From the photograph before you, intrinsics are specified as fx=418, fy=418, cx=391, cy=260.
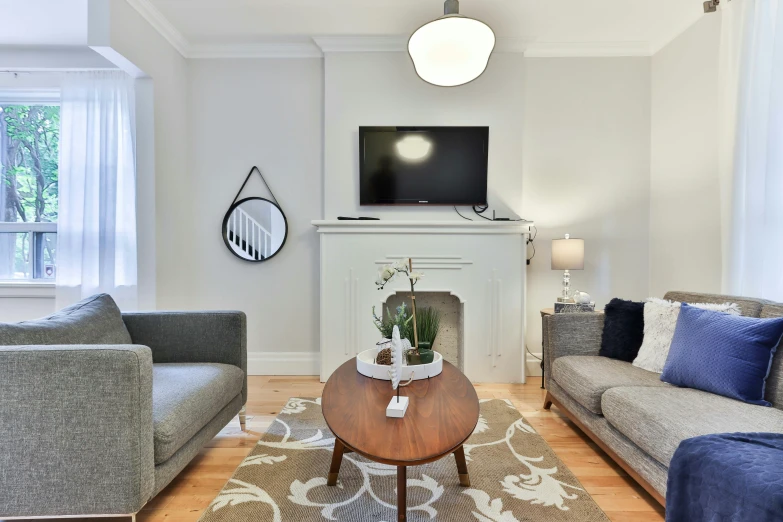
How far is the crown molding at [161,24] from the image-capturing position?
2.87 m

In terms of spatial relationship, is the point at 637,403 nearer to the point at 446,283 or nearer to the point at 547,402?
the point at 547,402

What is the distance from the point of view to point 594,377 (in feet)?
7.04

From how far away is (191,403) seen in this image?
175cm

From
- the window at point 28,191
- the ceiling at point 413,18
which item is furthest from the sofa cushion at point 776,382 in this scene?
the window at point 28,191

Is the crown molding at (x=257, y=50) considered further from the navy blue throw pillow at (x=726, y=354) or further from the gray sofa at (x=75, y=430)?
the navy blue throw pillow at (x=726, y=354)

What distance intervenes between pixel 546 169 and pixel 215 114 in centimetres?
286

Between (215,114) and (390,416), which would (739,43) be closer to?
(390,416)

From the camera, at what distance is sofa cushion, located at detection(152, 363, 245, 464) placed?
1553mm

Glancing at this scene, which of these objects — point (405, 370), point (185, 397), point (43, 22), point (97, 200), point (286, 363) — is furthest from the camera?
point (286, 363)

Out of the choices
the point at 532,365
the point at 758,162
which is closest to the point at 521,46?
the point at 758,162

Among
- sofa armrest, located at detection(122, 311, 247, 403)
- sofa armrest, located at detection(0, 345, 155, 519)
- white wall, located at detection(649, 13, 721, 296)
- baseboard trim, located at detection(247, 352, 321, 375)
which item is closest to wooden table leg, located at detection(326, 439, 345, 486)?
sofa armrest, located at detection(0, 345, 155, 519)

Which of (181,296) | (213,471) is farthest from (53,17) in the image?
(213,471)

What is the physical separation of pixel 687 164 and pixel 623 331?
1523 mm

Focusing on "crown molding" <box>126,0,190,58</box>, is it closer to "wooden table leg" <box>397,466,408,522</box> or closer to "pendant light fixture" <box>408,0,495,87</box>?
"pendant light fixture" <box>408,0,495,87</box>
